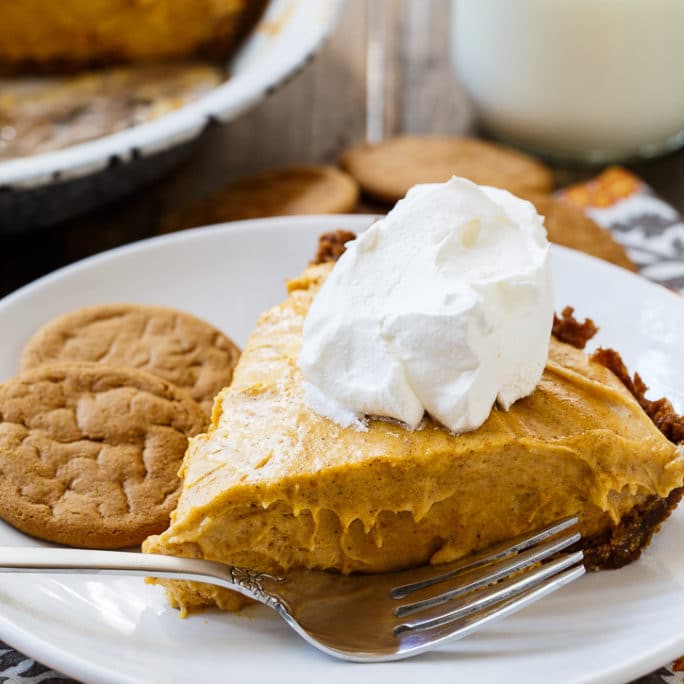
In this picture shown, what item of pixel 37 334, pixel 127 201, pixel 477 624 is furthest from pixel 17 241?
pixel 477 624

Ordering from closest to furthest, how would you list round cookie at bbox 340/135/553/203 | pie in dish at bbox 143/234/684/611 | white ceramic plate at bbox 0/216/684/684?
white ceramic plate at bbox 0/216/684/684, pie in dish at bbox 143/234/684/611, round cookie at bbox 340/135/553/203

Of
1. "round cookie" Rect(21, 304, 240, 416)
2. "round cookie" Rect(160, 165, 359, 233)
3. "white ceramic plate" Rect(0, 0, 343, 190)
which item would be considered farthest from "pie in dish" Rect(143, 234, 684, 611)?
"round cookie" Rect(160, 165, 359, 233)

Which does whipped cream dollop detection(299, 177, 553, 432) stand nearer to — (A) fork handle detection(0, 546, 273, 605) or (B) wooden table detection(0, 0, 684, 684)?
(A) fork handle detection(0, 546, 273, 605)

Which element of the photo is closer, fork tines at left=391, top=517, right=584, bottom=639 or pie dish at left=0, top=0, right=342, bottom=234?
fork tines at left=391, top=517, right=584, bottom=639

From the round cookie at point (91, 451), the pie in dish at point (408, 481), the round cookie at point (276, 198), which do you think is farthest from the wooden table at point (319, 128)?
the pie in dish at point (408, 481)

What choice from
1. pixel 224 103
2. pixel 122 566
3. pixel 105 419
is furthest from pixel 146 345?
pixel 224 103

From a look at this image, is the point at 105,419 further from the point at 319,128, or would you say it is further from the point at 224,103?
the point at 319,128
